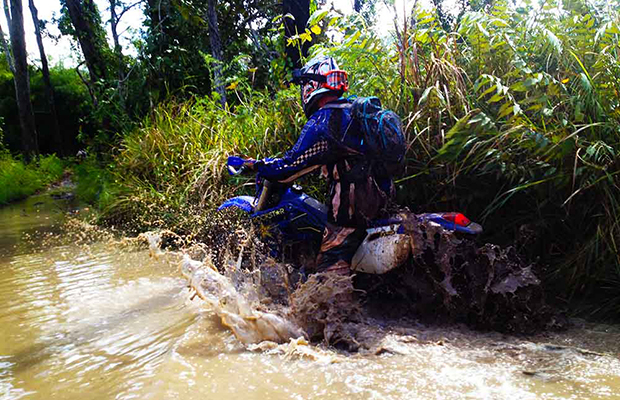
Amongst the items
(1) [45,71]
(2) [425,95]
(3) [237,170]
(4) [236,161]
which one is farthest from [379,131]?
(1) [45,71]

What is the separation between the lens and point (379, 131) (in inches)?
110

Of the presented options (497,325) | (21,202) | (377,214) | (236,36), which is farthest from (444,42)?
(21,202)

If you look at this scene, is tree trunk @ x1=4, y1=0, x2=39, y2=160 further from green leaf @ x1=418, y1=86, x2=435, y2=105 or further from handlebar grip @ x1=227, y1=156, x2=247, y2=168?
green leaf @ x1=418, y1=86, x2=435, y2=105

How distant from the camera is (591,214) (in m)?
2.91

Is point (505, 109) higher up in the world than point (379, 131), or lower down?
higher up

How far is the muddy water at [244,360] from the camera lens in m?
2.07

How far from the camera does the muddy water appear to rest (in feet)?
6.79

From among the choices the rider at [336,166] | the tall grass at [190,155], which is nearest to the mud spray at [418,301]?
the rider at [336,166]

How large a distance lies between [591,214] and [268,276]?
219 centimetres

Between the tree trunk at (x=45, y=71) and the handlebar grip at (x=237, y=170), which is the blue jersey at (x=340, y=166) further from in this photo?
the tree trunk at (x=45, y=71)

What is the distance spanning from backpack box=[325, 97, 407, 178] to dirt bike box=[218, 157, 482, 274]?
397 mm

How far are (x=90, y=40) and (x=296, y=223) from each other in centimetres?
926

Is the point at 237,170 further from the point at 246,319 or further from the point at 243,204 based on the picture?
the point at 246,319

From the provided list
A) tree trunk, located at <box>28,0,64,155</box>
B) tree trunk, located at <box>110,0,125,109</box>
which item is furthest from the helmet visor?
tree trunk, located at <box>28,0,64,155</box>
